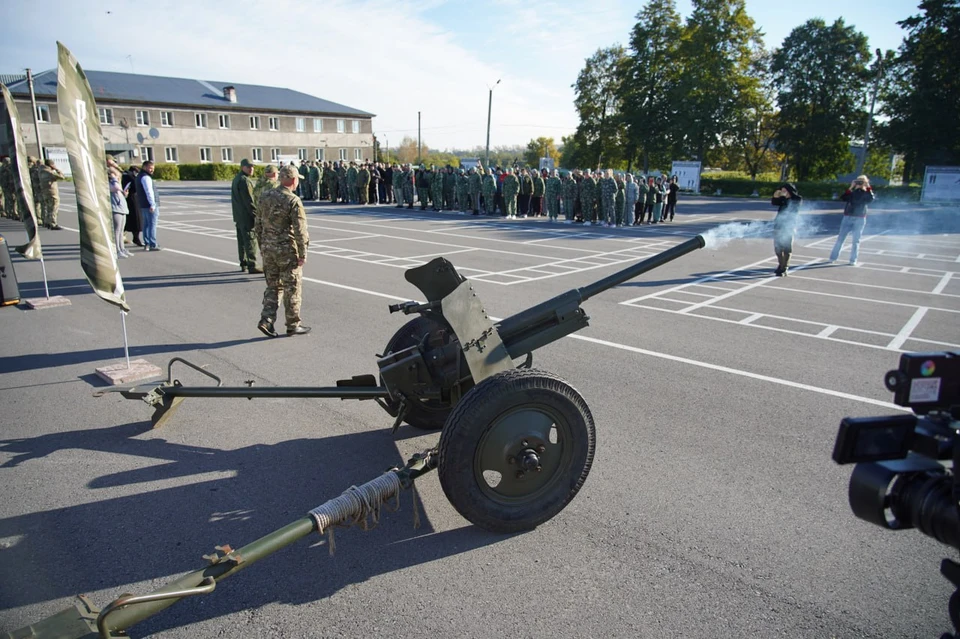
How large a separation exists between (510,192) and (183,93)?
54.3m

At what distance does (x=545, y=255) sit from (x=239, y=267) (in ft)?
22.7

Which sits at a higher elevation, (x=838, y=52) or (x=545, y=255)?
(x=838, y=52)

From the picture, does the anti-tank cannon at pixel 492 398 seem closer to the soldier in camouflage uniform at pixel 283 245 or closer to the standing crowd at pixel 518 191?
the soldier in camouflage uniform at pixel 283 245

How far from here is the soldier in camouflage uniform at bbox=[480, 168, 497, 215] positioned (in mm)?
23875

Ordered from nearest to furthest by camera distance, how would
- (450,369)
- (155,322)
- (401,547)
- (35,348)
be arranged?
(401,547)
(450,369)
(35,348)
(155,322)

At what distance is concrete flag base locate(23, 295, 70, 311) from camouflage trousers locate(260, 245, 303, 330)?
401 centimetres

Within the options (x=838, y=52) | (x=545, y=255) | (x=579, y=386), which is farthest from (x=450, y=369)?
(x=838, y=52)

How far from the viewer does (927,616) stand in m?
2.92

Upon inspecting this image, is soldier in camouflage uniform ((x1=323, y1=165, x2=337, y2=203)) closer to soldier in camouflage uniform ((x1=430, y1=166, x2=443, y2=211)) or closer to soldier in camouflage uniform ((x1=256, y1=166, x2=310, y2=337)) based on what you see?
soldier in camouflage uniform ((x1=430, y1=166, x2=443, y2=211))

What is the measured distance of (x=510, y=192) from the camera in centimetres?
2322

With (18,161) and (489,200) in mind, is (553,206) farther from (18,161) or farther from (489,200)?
(18,161)

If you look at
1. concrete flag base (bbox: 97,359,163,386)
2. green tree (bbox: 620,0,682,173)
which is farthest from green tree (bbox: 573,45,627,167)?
concrete flag base (bbox: 97,359,163,386)

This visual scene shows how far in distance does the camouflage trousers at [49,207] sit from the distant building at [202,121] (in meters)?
40.1

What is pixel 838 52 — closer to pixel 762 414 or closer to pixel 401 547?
pixel 762 414
